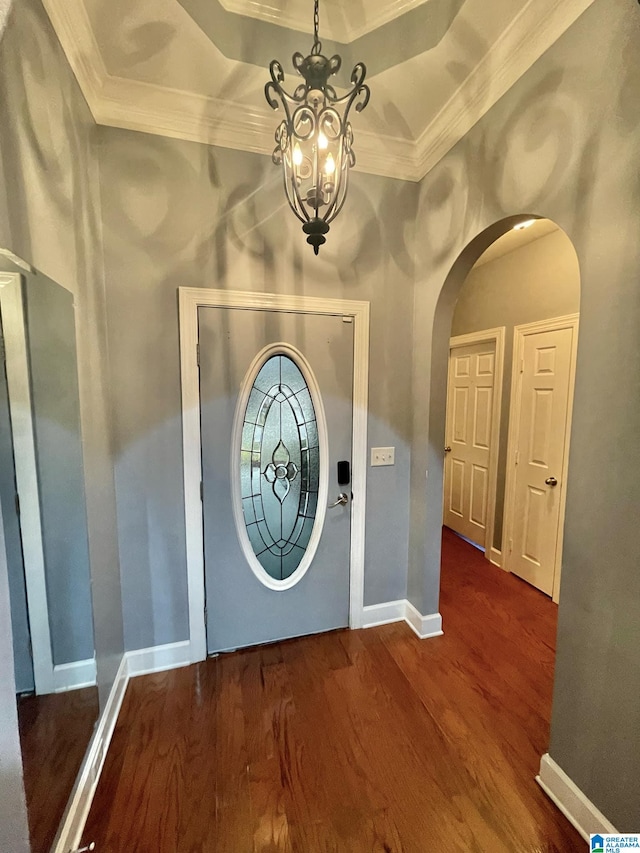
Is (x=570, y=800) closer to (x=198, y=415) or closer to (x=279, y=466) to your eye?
(x=279, y=466)

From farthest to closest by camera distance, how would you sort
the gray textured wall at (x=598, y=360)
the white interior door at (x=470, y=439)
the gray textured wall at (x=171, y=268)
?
the white interior door at (x=470, y=439) < the gray textured wall at (x=171, y=268) < the gray textured wall at (x=598, y=360)

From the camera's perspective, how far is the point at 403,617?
2430 millimetres

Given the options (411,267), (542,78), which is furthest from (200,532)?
(542,78)

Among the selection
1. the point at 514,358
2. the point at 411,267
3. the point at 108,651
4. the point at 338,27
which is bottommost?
the point at 108,651

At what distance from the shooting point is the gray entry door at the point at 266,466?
1939 millimetres

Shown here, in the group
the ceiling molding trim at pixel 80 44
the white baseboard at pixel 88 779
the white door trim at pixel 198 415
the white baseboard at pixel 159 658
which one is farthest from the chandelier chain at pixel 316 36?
the white baseboard at pixel 159 658

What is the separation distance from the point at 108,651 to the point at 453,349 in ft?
12.4

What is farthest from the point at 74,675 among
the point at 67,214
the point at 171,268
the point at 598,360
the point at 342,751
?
the point at 598,360

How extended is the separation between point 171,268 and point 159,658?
209cm

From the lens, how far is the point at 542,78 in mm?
1359

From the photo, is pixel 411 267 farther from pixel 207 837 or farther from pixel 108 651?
pixel 207 837

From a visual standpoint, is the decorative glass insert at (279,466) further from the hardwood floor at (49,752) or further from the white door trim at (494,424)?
the white door trim at (494,424)

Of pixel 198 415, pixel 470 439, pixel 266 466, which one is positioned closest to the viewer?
pixel 198 415

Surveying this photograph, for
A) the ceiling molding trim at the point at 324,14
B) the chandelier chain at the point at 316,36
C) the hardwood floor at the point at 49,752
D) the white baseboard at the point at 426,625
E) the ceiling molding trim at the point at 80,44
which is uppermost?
the ceiling molding trim at the point at 324,14
